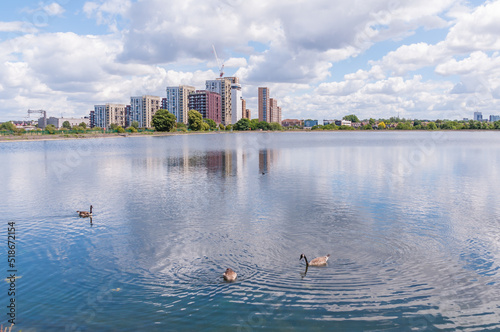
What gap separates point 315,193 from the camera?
31.7 meters

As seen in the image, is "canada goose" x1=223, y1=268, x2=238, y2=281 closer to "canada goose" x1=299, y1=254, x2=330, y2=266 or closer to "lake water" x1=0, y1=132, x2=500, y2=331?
"lake water" x1=0, y1=132, x2=500, y2=331

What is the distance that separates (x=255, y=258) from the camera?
→ 54.2ft

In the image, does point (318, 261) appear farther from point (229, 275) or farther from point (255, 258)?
point (229, 275)

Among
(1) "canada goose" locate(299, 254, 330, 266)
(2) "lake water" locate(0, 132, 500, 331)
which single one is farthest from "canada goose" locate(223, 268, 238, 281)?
(1) "canada goose" locate(299, 254, 330, 266)

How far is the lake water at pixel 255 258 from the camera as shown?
1192 cm

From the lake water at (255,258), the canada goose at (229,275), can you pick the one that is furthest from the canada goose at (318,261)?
the canada goose at (229,275)

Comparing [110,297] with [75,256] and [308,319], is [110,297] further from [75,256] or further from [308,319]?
[308,319]

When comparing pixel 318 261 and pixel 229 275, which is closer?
pixel 229 275

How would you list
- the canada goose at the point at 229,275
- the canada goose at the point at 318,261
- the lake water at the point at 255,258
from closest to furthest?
the lake water at the point at 255,258 < the canada goose at the point at 229,275 < the canada goose at the point at 318,261

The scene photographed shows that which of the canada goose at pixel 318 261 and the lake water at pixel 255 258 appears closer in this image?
the lake water at pixel 255 258

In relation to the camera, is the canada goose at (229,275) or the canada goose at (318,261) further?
the canada goose at (318,261)

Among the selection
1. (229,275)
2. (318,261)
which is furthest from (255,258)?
Result: (318,261)

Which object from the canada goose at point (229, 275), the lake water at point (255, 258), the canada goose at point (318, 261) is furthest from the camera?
the canada goose at point (318, 261)

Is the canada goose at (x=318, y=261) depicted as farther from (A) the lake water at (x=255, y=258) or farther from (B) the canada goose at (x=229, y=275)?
(B) the canada goose at (x=229, y=275)
